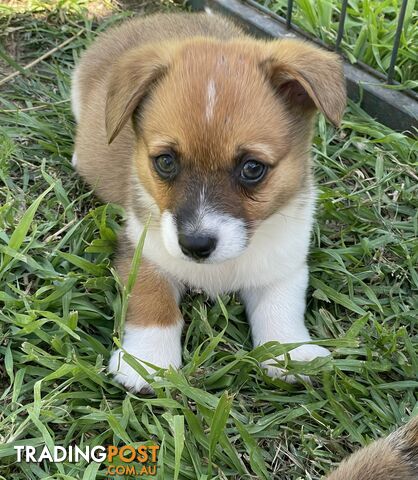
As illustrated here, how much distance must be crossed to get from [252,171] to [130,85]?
0.64 m

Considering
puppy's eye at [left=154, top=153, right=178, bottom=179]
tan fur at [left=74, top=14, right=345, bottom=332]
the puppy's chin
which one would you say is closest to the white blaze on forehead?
tan fur at [left=74, top=14, right=345, bottom=332]

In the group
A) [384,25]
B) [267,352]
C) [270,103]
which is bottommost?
[267,352]

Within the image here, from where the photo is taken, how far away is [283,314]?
3.54 metres

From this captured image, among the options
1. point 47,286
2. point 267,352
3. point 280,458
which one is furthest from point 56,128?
point 280,458

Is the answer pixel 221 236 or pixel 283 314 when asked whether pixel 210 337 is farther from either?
pixel 221 236

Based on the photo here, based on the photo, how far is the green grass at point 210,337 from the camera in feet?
9.94

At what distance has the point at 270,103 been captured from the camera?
9.98 feet

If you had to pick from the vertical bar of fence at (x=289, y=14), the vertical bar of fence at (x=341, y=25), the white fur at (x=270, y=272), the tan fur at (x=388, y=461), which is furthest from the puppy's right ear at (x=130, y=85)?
the vertical bar of fence at (x=289, y=14)

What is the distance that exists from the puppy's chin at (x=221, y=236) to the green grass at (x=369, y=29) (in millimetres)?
2384

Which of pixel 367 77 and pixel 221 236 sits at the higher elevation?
pixel 221 236

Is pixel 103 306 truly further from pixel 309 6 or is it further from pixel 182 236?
pixel 309 6

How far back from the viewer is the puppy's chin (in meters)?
2.88

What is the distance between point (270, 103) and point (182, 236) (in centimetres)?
66

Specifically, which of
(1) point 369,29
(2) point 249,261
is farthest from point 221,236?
(1) point 369,29
